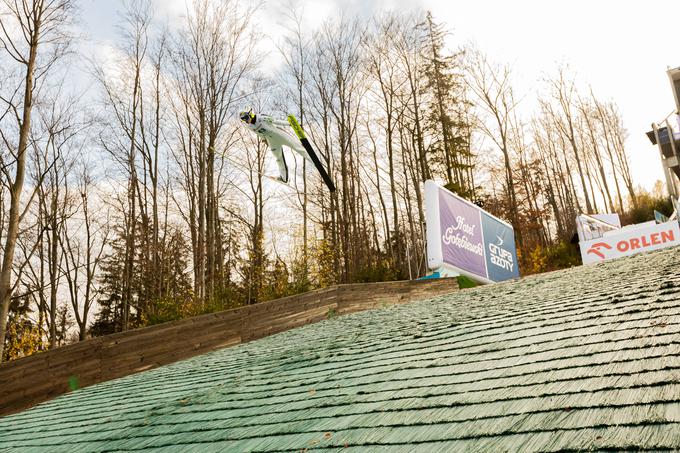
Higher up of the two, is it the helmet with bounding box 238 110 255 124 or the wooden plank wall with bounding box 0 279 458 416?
the helmet with bounding box 238 110 255 124

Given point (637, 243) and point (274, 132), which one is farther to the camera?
point (637, 243)

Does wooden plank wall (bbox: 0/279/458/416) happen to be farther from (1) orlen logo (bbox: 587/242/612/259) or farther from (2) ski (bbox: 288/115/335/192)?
(1) orlen logo (bbox: 587/242/612/259)

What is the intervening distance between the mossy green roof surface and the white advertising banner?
9.15 m

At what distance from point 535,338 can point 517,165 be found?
33.0m

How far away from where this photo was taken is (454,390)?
7.57 feet

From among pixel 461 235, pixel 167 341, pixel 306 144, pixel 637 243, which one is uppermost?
pixel 306 144

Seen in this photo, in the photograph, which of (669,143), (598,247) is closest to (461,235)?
(598,247)

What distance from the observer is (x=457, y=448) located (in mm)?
1681

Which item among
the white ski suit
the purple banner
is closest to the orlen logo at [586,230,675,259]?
the purple banner

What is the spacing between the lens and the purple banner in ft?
33.7

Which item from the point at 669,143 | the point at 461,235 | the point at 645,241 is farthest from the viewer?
the point at 669,143

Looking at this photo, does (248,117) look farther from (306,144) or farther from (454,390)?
(454,390)

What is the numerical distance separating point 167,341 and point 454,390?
20.6 feet

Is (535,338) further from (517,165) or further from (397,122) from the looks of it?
(517,165)
